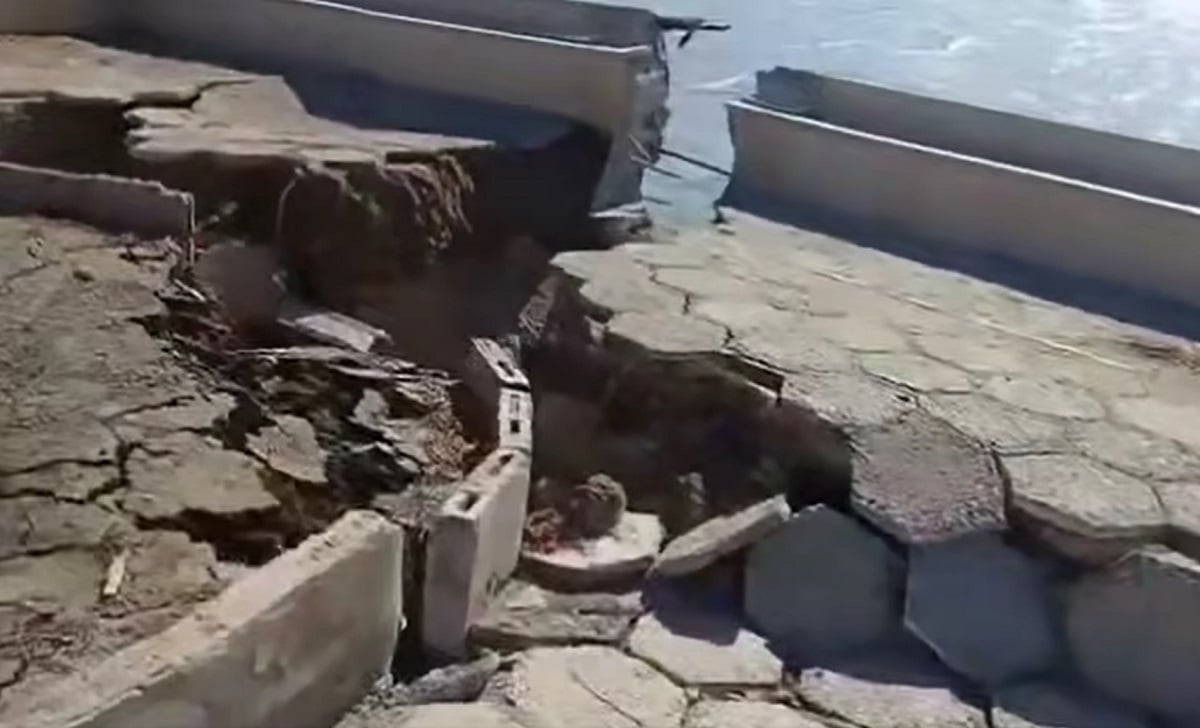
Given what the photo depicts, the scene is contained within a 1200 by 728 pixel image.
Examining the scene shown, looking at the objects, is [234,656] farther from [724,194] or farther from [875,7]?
[875,7]

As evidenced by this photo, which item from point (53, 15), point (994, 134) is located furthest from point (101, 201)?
point (994, 134)

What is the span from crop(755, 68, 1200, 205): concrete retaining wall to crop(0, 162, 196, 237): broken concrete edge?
5.55 ft

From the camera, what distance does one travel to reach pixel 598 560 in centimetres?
253

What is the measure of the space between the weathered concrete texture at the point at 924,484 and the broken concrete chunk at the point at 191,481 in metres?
1.01

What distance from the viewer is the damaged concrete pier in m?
2.13

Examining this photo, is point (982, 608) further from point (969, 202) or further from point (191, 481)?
point (969, 202)

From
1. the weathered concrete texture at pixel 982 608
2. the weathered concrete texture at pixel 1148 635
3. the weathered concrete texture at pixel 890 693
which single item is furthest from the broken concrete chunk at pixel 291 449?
the weathered concrete texture at pixel 1148 635

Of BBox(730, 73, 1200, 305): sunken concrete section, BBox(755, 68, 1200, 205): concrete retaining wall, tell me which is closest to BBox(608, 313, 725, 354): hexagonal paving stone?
BBox(730, 73, 1200, 305): sunken concrete section

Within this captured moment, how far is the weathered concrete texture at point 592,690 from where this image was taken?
217cm

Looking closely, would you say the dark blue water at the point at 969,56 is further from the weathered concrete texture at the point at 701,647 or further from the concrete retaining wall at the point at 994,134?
the weathered concrete texture at the point at 701,647

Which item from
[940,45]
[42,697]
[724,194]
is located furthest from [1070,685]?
[940,45]

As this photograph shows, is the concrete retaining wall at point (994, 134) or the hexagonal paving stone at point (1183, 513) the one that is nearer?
the hexagonal paving stone at point (1183, 513)

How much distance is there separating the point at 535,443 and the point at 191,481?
0.83m

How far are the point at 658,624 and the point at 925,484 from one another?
533 mm
